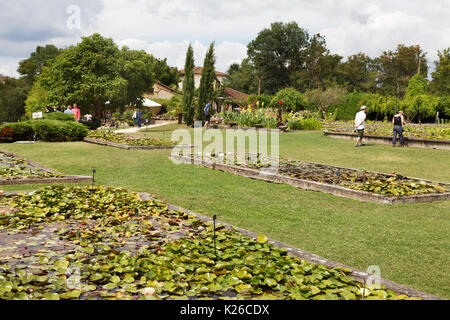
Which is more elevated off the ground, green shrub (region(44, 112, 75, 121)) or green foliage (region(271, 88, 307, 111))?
green foliage (region(271, 88, 307, 111))

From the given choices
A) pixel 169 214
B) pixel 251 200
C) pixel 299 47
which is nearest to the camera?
pixel 169 214

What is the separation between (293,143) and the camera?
63.5 ft

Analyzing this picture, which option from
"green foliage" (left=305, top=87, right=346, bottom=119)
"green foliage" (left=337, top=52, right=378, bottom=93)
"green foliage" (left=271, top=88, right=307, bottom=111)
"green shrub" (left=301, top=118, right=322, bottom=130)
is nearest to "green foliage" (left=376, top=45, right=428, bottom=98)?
"green foliage" (left=337, top=52, right=378, bottom=93)

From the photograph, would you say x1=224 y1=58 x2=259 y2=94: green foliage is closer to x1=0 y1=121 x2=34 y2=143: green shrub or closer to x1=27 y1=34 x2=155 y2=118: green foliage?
x1=27 y1=34 x2=155 y2=118: green foliage

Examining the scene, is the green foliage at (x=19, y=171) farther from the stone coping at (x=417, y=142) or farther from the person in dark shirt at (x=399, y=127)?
the stone coping at (x=417, y=142)

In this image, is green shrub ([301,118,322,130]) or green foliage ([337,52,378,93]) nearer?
green shrub ([301,118,322,130])

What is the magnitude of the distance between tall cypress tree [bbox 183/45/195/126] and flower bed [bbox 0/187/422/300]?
25.9 m

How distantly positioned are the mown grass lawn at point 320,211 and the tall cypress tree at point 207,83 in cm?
1748

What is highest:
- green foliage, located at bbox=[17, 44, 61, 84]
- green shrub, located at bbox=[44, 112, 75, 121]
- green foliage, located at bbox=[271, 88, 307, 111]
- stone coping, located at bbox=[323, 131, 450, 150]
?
green foliage, located at bbox=[17, 44, 61, 84]

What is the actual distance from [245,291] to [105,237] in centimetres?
232

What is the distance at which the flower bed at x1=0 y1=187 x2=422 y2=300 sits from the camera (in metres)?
3.77

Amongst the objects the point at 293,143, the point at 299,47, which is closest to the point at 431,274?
the point at 293,143

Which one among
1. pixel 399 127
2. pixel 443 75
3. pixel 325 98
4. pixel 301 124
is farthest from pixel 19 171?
pixel 443 75
